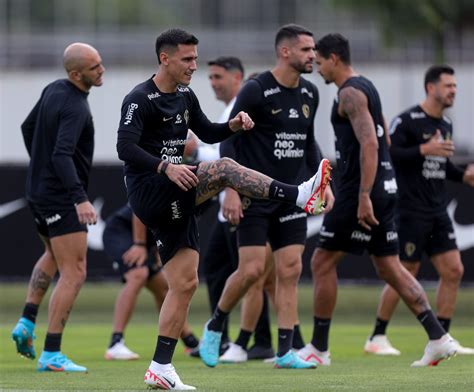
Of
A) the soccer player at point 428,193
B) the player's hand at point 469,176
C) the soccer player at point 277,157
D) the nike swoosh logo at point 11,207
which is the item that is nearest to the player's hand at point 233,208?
the soccer player at point 277,157

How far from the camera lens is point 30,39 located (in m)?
45.5

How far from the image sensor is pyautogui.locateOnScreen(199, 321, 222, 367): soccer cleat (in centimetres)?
1152

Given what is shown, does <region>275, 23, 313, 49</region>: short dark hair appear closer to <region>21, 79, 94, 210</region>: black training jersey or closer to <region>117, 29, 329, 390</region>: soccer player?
<region>21, 79, 94, 210</region>: black training jersey

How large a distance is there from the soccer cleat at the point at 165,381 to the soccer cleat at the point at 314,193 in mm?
1473

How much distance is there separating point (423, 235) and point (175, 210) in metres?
4.61

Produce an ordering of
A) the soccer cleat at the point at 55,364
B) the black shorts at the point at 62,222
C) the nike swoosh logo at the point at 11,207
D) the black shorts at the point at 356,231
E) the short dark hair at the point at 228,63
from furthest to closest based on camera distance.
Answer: the nike swoosh logo at the point at 11,207 → the short dark hair at the point at 228,63 → the black shorts at the point at 356,231 → the black shorts at the point at 62,222 → the soccer cleat at the point at 55,364

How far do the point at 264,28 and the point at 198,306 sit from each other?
1012 inches

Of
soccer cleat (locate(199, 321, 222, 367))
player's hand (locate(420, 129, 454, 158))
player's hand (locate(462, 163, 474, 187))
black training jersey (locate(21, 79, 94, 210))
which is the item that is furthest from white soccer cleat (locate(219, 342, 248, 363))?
player's hand (locate(462, 163, 474, 187))

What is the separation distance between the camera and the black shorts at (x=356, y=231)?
11781 mm

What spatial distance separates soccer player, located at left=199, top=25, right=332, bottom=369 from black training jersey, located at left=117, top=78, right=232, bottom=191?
1.57 m

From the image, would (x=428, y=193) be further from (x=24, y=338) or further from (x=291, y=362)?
(x=24, y=338)

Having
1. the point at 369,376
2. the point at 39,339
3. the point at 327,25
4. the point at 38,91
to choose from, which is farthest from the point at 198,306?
the point at 327,25

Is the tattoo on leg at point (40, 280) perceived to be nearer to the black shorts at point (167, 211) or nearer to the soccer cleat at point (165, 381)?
the black shorts at point (167, 211)

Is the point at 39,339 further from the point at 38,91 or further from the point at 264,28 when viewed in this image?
the point at 264,28
